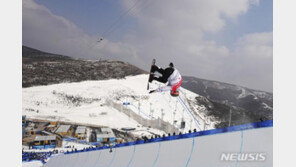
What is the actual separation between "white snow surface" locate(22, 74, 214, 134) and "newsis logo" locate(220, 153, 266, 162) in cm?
→ 3628

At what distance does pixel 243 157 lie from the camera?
4.50 metres

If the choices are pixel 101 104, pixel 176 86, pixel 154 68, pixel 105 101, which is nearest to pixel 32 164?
pixel 154 68

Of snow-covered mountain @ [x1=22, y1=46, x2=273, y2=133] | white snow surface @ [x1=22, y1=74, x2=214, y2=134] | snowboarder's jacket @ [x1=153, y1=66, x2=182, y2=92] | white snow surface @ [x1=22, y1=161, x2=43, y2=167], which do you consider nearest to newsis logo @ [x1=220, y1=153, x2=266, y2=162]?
snowboarder's jacket @ [x1=153, y1=66, x2=182, y2=92]

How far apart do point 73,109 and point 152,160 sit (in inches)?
2133

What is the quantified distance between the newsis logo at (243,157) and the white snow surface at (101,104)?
119 ft

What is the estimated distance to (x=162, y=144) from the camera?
24.1ft

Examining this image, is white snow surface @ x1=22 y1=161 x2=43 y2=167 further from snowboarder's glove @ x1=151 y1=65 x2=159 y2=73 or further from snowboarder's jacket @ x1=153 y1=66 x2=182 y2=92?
snowboarder's jacket @ x1=153 y1=66 x2=182 y2=92

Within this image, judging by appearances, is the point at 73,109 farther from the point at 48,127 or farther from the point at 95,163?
the point at 95,163

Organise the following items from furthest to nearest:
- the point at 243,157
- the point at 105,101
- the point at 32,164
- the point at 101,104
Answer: the point at 105,101, the point at 101,104, the point at 32,164, the point at 243,157

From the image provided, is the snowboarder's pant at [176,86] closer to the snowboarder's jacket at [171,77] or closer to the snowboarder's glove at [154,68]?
the snowboarder's jacket at [171,77]

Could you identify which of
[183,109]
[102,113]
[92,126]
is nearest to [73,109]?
[102,113]

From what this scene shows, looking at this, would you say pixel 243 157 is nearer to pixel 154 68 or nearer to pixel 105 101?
pixel 154 68

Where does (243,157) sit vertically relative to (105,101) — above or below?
above

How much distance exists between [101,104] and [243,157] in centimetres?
5716
